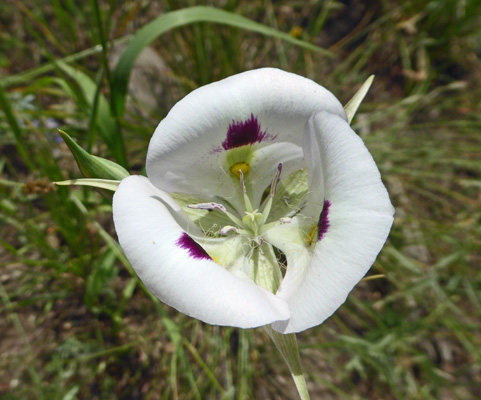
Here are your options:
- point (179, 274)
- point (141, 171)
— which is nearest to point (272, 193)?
point (179, 274)

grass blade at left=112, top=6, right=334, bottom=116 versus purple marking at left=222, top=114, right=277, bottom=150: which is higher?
grass blade at left=112, top=6, right=334, bottom=116

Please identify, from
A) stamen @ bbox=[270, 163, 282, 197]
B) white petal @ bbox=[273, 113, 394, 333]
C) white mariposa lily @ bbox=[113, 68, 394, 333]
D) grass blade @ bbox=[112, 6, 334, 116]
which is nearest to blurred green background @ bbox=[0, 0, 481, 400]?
grass blade @ bbox=[112, 6, 334, 116]

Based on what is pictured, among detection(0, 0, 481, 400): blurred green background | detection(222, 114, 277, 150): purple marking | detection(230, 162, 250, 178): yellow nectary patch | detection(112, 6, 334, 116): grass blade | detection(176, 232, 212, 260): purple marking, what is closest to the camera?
detection(176, 232, 212, 260): purple marking

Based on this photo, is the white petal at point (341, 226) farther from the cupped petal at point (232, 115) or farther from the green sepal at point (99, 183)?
the green sepal at point (99, 183)

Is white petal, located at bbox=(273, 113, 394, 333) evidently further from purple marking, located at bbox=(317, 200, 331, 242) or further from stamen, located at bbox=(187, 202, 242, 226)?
stamen, located at bbox=(187, 202, 242, 226)

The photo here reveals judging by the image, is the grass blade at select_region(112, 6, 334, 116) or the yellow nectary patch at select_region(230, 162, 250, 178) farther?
the grass blade at select_region(112, 6, 334, 116)

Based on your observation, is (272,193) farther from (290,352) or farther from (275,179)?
(290,352)

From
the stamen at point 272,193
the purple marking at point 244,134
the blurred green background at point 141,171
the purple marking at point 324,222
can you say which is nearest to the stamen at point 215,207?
the stamen at point 272,193
